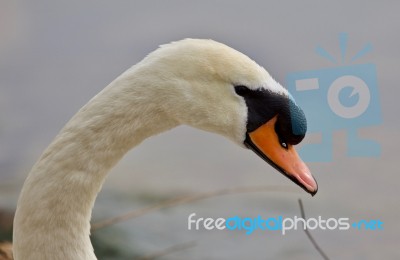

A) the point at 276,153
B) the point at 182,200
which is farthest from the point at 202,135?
the point at 276,153

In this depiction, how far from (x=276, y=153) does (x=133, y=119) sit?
154mm

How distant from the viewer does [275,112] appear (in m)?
0.61

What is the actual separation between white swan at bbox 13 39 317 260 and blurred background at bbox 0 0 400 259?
935 mm

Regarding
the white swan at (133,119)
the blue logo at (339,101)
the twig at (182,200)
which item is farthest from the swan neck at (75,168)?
the twig at (182,200)

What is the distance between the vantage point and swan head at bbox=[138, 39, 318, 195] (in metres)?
0.60

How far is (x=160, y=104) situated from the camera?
602mm

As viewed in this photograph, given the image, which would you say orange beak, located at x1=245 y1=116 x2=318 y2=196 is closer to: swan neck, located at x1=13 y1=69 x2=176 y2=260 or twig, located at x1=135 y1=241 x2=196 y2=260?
swan neck, located at x1=13 y1=69 x2=176 y2=260

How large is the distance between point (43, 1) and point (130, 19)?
0.81ft

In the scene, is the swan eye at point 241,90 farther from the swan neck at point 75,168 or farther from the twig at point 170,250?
the twig at point 170,250

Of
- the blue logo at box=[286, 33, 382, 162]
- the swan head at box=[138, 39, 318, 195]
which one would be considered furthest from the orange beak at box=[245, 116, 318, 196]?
the blue logo at box=[286, 33, 382, 162]

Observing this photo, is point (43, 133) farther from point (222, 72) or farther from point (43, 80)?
point (222, 72)

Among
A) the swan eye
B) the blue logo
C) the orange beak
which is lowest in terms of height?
the blue logo

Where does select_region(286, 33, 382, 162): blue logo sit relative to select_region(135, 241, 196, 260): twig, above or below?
above

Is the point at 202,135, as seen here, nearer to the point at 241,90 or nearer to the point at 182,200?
the point at 182,200
